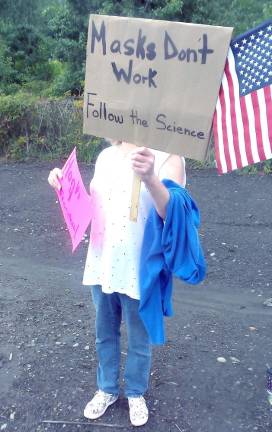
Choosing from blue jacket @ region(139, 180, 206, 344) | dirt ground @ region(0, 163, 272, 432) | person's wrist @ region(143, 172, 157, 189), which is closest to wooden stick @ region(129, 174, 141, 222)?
person's wrist @ region(143, 172, 157, 189)

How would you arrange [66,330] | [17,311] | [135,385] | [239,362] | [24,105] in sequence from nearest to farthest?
[135,385]
[239,362]
[66,330]
[17,311]
[24,105]

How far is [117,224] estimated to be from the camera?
2.69m

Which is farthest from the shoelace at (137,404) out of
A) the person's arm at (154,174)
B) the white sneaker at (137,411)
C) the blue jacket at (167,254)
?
the person's arm at (154,174)

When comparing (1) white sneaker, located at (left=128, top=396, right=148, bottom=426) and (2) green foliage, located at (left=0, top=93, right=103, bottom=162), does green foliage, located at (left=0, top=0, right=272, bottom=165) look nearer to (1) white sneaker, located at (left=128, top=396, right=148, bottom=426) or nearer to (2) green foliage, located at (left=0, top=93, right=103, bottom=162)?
(2) green foliage, located at (left=0, top=93, right=103, bottom=162)

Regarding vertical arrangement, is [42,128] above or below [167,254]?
below

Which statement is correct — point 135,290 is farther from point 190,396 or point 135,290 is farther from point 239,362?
point 239,362

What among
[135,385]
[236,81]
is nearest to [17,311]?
[135,385]

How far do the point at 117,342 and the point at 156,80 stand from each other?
Answer: 1450 millimetres

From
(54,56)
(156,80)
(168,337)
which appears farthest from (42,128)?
(156,80)

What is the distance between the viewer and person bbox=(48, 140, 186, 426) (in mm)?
2602

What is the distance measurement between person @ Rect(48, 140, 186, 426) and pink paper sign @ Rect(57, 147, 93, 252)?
0.04m

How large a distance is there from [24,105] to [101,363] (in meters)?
6.84

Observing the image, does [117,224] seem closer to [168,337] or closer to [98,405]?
[98,405]

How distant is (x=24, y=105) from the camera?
918 centimetres
